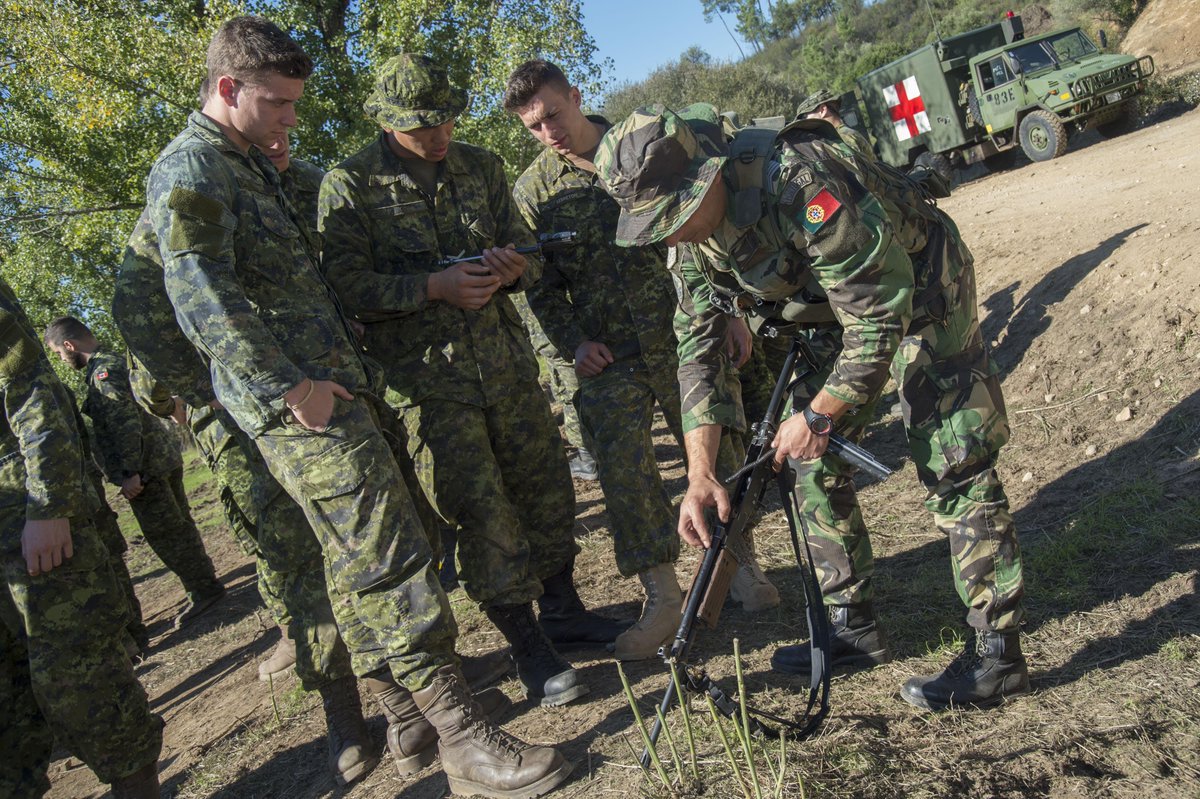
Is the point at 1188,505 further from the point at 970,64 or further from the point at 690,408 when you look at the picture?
the point at 970,64

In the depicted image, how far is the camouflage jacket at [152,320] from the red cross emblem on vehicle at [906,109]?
16.7 metres

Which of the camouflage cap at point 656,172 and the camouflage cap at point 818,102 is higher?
the camouflage cap at point 818,102

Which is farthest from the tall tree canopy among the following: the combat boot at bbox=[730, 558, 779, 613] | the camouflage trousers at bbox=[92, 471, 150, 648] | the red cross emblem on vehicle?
A: the combat boot at bbox=[730, 558, 779, 613]

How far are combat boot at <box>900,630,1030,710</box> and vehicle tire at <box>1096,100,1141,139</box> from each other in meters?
14.7

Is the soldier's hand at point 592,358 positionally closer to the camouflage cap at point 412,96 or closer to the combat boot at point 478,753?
the camouflage cap at point 412,96

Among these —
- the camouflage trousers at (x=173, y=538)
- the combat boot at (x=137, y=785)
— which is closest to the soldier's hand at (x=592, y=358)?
the combat boot at (x=137, y=785)

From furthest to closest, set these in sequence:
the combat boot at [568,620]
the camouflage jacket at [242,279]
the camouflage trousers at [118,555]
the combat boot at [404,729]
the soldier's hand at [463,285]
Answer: the camouflage trousers at [118,555], the combat boot at [568,620], the soldier's hand at [463,285], the combat boot at [404,729], the camouflage jacket at [242,279]

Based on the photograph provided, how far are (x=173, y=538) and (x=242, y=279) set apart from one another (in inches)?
164

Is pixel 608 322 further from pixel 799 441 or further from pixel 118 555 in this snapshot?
pixel 118 555

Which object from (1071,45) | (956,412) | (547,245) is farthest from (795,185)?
(1071,45)

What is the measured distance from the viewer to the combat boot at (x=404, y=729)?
3.21 metres

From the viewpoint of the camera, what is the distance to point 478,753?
2.88m

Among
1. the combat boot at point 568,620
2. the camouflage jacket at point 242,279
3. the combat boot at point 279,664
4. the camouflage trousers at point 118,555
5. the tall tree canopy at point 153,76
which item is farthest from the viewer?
the tall tree canopy at point 153,76

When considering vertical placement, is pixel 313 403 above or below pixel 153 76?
below
